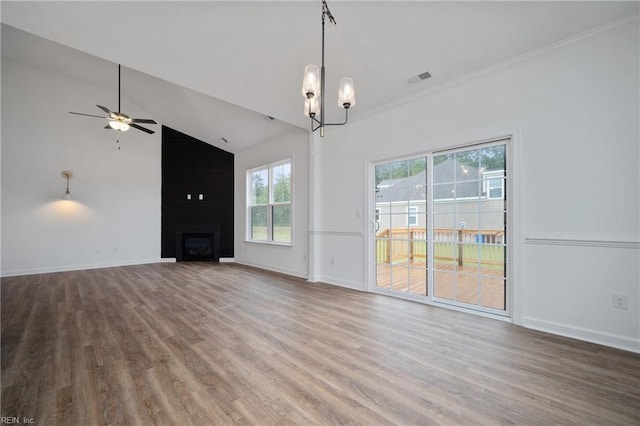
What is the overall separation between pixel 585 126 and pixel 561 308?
170cm

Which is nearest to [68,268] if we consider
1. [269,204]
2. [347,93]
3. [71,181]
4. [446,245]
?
[71,181]

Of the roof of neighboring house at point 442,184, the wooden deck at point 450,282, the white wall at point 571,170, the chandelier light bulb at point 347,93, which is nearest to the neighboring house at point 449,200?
the roof of neighboring house at point 442,184

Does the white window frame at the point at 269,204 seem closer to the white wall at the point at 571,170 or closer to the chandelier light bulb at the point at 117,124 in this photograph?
the chandelier light bulb at the point at 117,124

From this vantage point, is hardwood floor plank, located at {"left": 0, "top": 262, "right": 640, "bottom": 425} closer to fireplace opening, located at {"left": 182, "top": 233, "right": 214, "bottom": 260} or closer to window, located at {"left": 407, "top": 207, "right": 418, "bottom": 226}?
window, located at {"left": 407, "top": 207, "right": 418, "bottom": 226}

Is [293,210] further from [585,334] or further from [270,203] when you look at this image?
[585,334]

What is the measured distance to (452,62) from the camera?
2785mm

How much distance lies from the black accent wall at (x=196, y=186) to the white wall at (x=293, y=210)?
1.53 ft

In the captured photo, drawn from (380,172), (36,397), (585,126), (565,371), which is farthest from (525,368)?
(36,397)

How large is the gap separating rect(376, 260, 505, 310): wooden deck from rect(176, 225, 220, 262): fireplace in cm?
487

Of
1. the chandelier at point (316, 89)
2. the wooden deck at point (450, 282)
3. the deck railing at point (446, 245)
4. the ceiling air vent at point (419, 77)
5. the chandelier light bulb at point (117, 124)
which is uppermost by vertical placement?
the ceiling air vent at point (419, 77)

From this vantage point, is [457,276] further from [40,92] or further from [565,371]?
[40,92]

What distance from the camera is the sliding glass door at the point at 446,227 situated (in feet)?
9.61

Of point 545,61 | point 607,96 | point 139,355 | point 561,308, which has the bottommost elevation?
point 139,355

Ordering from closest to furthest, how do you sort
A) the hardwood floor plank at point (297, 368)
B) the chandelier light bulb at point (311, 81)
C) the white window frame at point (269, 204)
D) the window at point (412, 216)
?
the hardwood floor plank at point (297, 368), the chandelier light bulb at point (311, 81), the window at point (412, 216), the white window frame at point (269, 204)
